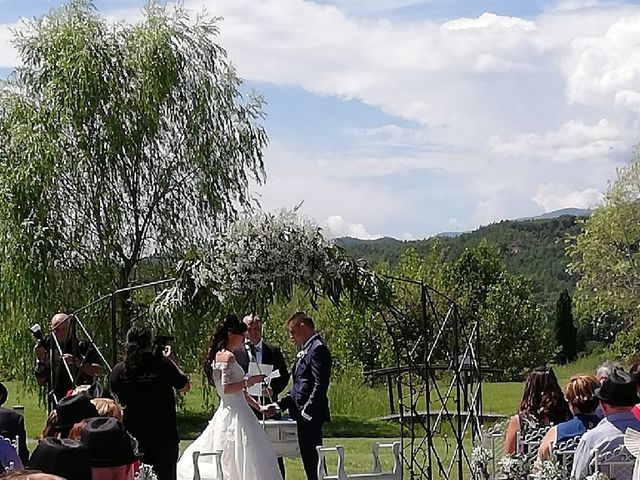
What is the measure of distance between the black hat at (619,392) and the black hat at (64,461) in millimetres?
3451

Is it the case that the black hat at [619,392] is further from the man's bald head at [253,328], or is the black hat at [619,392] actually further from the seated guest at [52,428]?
the man's bald head at [253,328]

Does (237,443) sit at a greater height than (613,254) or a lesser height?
lesser

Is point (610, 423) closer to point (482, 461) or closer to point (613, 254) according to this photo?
point (482, 461)

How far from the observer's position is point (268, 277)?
9.05m

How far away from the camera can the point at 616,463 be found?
6105 millimetres

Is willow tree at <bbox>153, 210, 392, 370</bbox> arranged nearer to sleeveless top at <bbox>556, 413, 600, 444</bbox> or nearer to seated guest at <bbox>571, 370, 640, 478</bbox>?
sleeveless top at <bbox>556, 413, 600, 444</bbox>

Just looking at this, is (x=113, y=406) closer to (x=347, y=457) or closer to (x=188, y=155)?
(x=347, y=457)

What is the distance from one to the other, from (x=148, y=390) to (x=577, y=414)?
3326 millimetres

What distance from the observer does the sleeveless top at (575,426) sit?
263 inches

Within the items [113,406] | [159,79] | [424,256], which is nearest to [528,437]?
[113,406]

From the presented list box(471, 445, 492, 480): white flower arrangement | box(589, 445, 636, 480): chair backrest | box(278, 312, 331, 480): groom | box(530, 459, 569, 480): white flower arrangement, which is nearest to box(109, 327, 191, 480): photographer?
box(278, 312, 331, 480): groom

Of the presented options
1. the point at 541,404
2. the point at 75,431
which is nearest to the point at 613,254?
Answer: the point at 541,404

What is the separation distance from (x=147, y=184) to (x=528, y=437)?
14.0 meters

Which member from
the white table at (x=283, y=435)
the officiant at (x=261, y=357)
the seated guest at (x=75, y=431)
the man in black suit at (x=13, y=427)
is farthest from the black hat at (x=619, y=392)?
the officiant at (x=261, y=357)
